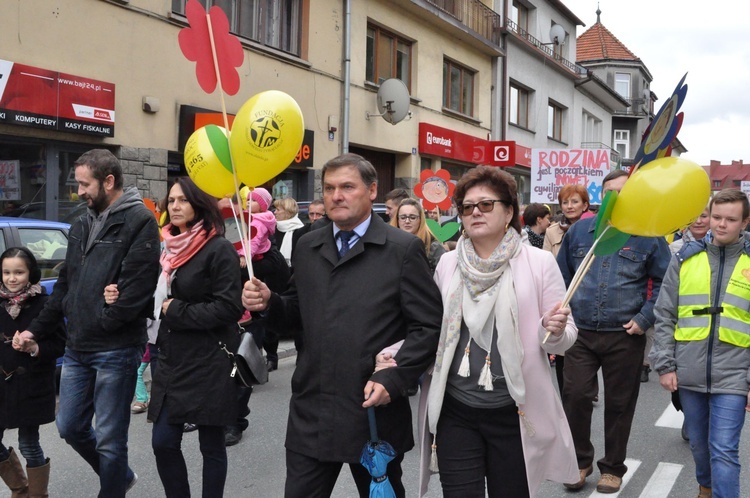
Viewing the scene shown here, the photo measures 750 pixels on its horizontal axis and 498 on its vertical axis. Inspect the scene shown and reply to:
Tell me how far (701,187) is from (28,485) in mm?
3783

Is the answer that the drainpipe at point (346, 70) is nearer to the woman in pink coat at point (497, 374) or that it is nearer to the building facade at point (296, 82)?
the building facade at point (296, 82)

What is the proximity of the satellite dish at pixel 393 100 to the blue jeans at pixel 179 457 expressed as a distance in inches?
527

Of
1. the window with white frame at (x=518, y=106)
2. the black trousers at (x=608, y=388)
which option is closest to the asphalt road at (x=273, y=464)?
the black trousers at (x=608, y=388)

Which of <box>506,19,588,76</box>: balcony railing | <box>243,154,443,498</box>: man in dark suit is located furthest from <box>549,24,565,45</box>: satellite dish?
<box>243,154,443,498</box>: man in dark suit

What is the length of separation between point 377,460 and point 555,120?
28173 millimetres

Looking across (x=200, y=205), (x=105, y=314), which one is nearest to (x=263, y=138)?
(x=200, y=205)

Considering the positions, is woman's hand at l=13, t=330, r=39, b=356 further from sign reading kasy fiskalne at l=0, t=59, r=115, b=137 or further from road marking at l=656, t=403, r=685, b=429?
sign reading kasy fiskalne at l=0, t=59, r=115, b=137

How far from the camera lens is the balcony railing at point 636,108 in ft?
152

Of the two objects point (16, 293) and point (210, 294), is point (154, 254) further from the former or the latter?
point (16, 293)

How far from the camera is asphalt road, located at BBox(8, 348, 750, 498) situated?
4.70m

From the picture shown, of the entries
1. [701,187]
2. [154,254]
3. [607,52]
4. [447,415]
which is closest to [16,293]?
[154,254]

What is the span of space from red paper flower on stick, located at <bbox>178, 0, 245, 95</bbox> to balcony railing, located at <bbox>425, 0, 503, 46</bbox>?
16541 millimetres

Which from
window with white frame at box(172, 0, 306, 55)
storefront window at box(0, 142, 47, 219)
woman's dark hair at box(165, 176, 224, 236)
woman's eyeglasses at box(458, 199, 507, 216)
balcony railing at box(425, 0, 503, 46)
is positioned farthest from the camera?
balcony railing at box(425, 0, 503, 46)

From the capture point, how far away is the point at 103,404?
3.80m
